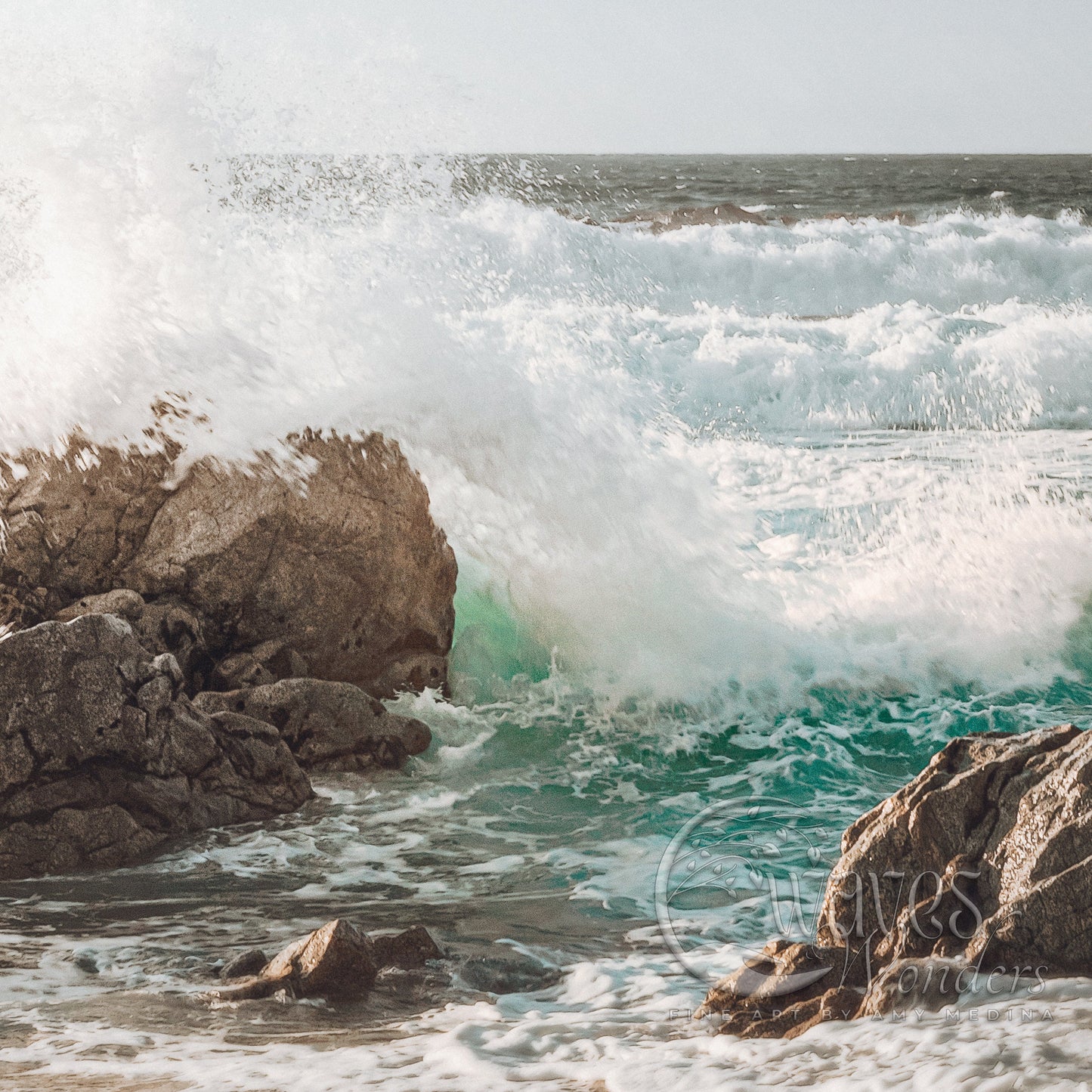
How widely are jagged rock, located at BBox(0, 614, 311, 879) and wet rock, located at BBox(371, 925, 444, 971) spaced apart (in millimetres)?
1447

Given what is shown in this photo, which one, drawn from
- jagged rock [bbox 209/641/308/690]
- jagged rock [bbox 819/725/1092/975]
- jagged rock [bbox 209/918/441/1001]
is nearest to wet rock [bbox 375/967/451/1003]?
jagged rock [bbox 209/918/441/1001]

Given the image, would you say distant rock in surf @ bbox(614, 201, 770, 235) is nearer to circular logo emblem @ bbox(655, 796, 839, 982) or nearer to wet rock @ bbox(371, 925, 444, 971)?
circular logo emblem @ bbox(655, 796, 839, 982)

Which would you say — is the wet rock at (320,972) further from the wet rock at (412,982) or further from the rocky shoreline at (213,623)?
the rocky shoreline at (213,623)

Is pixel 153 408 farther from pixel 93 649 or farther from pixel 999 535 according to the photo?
pixel 999 535

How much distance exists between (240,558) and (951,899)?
4.26 metres

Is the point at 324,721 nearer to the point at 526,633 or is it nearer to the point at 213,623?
the point at 213,623

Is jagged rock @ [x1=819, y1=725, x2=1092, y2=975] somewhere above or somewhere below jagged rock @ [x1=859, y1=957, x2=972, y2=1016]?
above

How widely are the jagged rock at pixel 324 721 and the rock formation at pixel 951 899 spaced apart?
9.64ft

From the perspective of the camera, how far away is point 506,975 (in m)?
3.51

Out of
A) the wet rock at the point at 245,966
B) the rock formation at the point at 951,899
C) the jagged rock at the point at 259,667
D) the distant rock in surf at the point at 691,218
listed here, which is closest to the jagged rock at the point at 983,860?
the rock formation at the point at 951,899

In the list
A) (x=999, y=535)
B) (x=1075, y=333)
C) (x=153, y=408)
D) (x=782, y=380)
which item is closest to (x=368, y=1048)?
(x=153, y=408)

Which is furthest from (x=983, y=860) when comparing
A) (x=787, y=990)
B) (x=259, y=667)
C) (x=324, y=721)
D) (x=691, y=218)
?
(x=691, y=218)

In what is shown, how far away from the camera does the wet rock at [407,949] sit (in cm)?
354

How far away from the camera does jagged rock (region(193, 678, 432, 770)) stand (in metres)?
5.61
